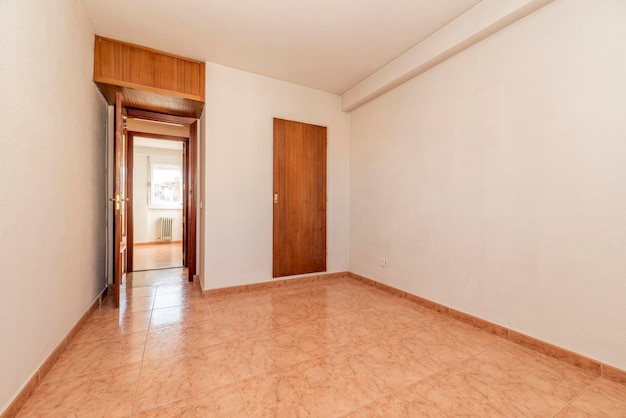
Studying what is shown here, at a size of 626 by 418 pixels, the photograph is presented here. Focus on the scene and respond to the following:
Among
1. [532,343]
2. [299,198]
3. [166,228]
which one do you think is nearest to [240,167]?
[299,198]

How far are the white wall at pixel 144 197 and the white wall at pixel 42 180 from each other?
522cm

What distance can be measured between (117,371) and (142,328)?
25.5 inches

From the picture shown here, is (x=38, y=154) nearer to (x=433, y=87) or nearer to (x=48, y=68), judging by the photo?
(x=48, y=68)

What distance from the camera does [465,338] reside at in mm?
2131

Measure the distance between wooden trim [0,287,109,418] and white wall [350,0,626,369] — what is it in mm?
3036

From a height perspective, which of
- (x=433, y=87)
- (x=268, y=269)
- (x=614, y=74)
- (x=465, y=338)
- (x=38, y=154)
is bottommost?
(x=465, y=338)

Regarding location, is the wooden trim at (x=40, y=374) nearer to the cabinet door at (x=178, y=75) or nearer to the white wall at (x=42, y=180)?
the white wall at (x=42, y=180)

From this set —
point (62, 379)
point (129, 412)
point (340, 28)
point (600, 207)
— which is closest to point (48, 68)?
point (62, 379)

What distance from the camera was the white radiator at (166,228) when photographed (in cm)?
742

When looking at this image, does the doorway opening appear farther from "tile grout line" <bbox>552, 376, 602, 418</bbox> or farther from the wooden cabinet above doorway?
"tile grout line" <bbox>552, 376, 602, 418</bbox>

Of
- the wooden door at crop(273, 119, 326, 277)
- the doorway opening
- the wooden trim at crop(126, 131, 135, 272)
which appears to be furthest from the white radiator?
the wooden door at crop(273, 119, 326, 277)

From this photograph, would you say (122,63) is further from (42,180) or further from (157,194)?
(157,194)

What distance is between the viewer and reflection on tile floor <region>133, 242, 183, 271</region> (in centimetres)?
472

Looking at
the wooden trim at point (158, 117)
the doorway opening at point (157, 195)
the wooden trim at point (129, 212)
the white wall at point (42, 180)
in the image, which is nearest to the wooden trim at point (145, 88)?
the white wall at point (42, 180)
